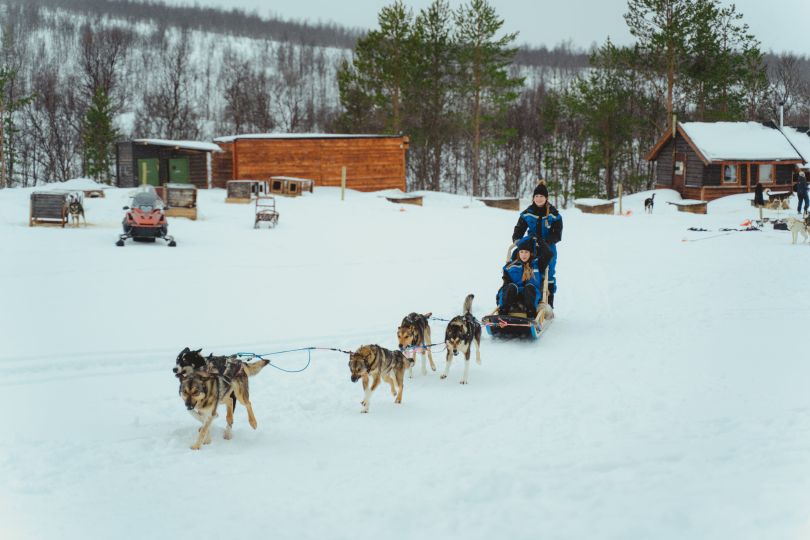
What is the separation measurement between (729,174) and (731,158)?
1392 mm

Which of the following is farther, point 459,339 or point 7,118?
point 7,118

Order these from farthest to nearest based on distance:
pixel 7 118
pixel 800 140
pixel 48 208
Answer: pixel 7 118, pixel 800 140, pixel 48 208

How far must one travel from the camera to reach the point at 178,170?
111 ft

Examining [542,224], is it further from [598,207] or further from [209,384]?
[598,207]

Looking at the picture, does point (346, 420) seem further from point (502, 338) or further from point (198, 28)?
point (198, 28)

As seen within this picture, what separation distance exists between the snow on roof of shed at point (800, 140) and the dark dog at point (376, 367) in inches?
1473

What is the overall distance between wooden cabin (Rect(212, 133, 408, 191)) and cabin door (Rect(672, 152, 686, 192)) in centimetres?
1643

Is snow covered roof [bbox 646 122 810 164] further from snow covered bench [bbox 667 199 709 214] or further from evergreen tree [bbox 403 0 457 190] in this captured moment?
evergreen tree [bbox 403 0 457 190]

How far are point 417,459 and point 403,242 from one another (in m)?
14.9

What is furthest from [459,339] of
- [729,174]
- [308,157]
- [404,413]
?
[729,174]

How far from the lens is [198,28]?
244 ft

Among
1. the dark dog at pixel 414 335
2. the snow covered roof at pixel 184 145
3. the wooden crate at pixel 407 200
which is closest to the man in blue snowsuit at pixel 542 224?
the dark dog at pixel 414 335

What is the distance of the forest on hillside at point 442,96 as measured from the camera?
4050cm

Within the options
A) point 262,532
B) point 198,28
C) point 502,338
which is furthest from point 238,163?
point 198,28
